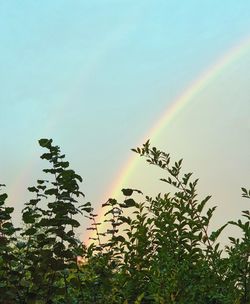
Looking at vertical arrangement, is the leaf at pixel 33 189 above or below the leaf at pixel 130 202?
above

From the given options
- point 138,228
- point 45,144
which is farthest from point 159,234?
point 45,144

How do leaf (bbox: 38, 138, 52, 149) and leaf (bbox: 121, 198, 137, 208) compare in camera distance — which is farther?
leaf (bbox: 121, 198, 137, 208)

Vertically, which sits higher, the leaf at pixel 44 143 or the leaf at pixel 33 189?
the leaf at pixel 33 189

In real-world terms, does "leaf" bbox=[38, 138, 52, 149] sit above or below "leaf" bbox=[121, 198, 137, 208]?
above

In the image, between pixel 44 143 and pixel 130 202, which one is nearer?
pixel 44 143

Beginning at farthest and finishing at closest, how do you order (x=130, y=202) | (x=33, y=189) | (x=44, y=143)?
(x=33, y=189)
(x=130, y=202)
(x=44, y=143)

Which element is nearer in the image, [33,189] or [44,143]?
[44,143]

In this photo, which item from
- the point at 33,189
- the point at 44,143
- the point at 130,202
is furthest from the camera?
the point at 33,189

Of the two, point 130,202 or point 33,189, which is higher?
point 33,189

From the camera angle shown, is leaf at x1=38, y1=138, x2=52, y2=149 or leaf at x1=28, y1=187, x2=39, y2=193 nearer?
leaf at x1=38, y1=138, x2=52, y2=149

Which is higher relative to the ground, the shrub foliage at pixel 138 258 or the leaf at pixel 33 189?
the leaf at pixel 33 189

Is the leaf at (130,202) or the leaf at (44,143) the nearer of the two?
the leaf at (44,143)

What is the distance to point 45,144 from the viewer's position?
543 centimetres

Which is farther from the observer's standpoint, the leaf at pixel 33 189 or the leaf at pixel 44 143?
the leaf at pixel 33 189
